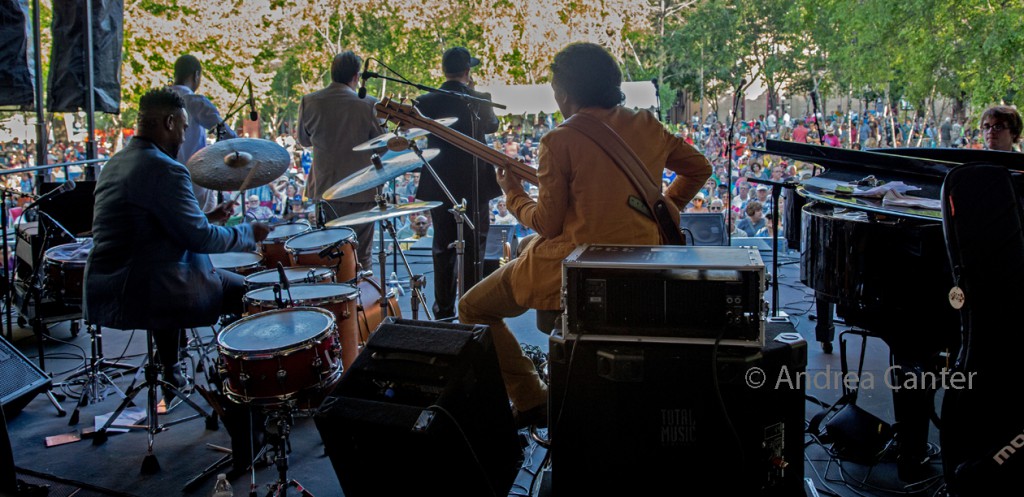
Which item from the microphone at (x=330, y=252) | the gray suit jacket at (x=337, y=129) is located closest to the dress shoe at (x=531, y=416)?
the microphone at (x=330, y=252)

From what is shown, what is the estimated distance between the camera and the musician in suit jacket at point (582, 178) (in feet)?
8.95

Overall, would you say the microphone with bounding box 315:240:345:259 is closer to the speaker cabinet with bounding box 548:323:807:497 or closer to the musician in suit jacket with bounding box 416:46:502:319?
the musician in suit jacket with bounding box 416:46:502:319

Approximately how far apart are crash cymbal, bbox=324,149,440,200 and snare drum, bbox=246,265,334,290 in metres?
0.41

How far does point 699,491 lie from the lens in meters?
2.39

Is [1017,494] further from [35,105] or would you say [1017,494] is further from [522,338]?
[35,105]

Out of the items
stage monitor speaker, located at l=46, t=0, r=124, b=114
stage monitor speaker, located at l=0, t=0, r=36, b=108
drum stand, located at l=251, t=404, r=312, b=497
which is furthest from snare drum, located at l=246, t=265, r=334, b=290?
stage monitor speaker, located at l=46, t=0, r=124, b=114

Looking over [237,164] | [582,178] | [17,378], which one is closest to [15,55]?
[237,164]

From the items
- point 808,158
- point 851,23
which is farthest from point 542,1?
point 808,158

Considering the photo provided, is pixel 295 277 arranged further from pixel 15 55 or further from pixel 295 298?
pixel 15 55

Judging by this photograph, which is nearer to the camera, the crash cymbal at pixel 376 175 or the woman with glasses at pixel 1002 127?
the crash cymbal at pixel 376 175

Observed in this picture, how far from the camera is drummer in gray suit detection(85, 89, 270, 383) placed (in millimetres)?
3312

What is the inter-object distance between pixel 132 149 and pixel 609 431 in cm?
242

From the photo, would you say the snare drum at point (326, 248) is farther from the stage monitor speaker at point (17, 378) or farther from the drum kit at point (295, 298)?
the stage monitor speaker at point (17, 378)

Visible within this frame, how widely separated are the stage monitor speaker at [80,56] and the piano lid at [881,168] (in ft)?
18.4
